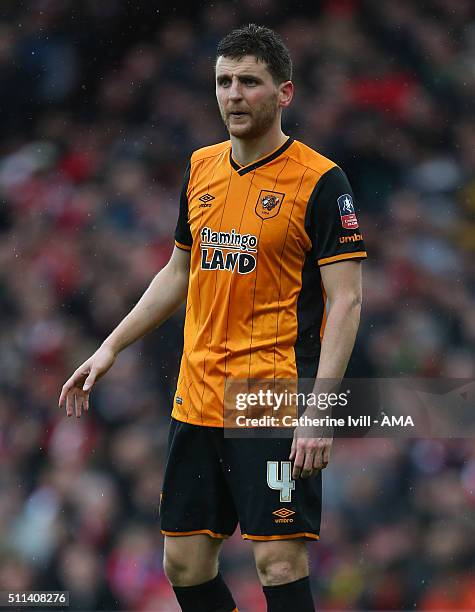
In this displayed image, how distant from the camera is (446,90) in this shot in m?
5.65

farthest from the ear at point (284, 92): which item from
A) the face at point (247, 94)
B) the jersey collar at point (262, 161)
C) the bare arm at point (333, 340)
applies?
the bare arm at point (333, 340)

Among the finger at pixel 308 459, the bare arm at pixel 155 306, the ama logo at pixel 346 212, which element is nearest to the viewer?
the finger at pixel 308 459

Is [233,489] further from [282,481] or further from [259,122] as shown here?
[259,122]

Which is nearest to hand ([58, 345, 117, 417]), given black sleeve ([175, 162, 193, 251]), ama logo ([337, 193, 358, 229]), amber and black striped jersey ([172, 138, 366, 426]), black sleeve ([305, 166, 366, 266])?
amber and black striped jersey ([172, 138, 366, 426])

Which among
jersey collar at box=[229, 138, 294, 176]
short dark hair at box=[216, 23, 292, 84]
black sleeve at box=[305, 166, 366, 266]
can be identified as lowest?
black sleeve at box=[305, 166, 366, 266]

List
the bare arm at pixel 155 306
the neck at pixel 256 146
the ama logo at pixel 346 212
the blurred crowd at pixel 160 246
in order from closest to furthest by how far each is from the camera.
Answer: the ama logo at pixel 346 212 → the neck at pixel 256 146 → the bare arm at pixel 155 306 → the blurred crowd at pixel 160 246

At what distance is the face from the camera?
3195mm

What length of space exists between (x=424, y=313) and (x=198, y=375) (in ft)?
7.83

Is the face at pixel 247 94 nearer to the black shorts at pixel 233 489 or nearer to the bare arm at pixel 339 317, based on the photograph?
the bare arm at pixel 339 317

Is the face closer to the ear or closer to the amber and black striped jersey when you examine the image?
the ear

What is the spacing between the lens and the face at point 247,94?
3195 mm

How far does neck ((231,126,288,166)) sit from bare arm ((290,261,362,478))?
0.38 m

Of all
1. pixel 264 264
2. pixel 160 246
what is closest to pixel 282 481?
pixel 264 264

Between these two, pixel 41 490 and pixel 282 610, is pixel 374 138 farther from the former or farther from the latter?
pixel 282 610
